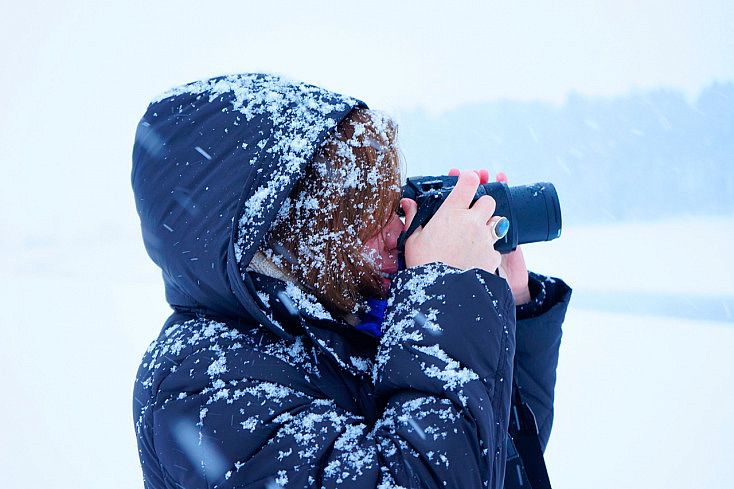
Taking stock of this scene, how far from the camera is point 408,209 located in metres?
0.65

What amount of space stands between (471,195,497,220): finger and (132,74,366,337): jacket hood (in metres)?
0.17

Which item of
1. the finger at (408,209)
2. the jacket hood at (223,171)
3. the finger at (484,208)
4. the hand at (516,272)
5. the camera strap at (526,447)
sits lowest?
the camera strap at (526,447)

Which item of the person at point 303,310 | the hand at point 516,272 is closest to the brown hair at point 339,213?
the person at point 303,310

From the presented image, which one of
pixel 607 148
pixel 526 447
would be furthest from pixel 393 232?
pixel 607 148

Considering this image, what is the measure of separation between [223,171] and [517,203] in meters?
0.36

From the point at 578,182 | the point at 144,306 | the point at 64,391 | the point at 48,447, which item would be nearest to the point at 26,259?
the point at 144,306

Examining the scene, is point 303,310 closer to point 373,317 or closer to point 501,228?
point 373,317

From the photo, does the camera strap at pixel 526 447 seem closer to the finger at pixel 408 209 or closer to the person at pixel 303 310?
the person at pixel 303 310

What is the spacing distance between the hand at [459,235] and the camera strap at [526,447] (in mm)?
228

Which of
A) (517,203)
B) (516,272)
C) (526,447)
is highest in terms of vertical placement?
(517,203)

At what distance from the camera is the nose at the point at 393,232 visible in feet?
2.11

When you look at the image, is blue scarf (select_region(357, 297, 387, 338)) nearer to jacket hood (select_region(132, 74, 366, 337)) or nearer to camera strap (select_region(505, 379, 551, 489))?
jacket hood (select_region(132, 74, 366, 337))

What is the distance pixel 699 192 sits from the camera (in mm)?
3352

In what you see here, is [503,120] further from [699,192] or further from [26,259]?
[26,259]
